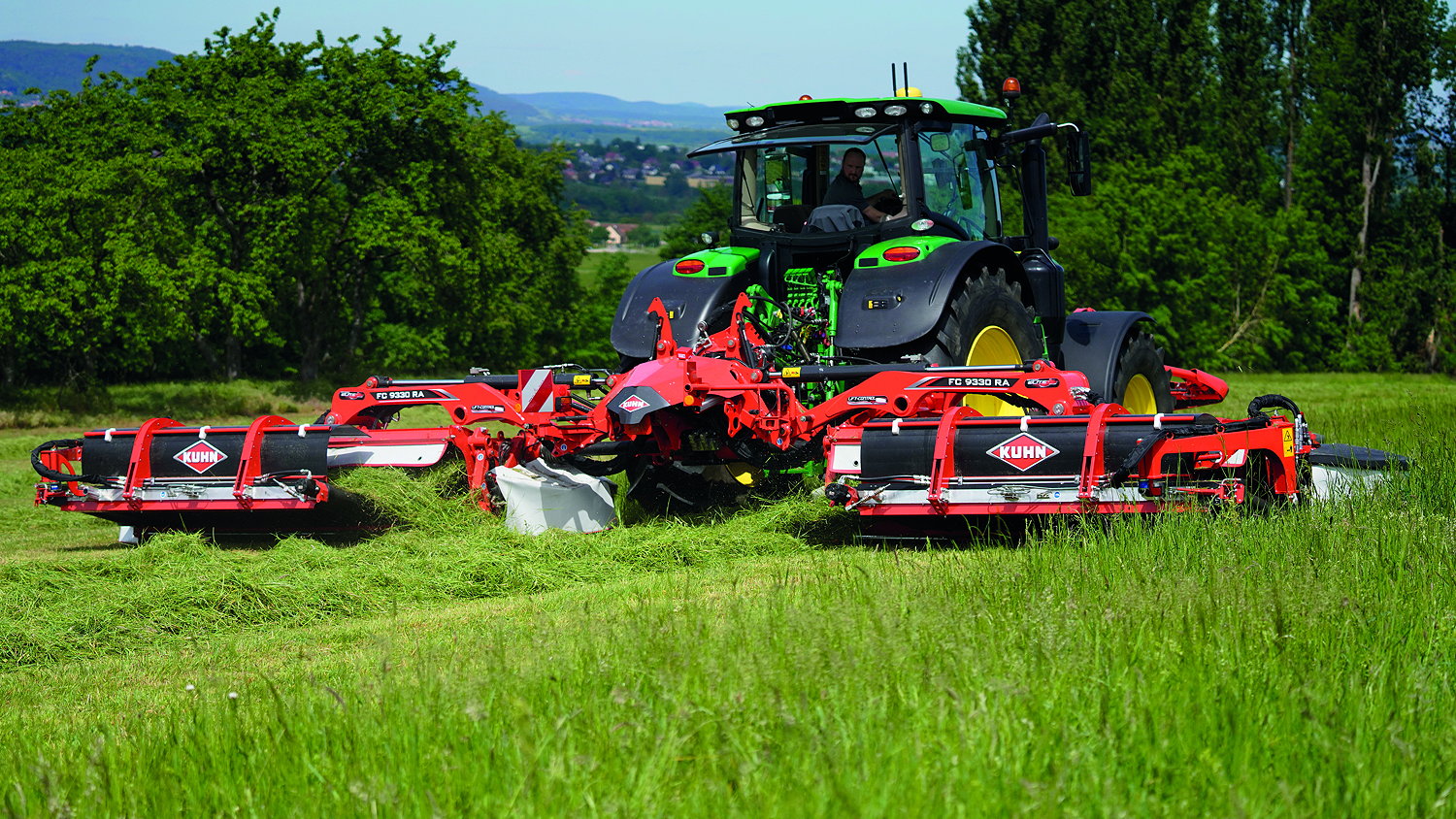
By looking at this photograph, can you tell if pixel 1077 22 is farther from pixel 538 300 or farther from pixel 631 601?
pixel 631 601

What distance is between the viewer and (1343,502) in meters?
6.86

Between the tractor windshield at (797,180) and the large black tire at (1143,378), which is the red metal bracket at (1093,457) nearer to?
the tractor windshield at (797,180)

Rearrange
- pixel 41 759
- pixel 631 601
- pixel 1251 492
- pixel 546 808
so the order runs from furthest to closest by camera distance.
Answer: pixel 1251 492
pixel 631 601
pixel 41 759
pixel 546 808

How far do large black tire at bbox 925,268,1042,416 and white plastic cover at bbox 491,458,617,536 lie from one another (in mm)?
2051

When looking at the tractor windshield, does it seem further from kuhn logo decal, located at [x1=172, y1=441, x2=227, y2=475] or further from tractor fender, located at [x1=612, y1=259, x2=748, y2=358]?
kuhn logo decal, located at [x1=172, y1=441, x2=227, y2=475]

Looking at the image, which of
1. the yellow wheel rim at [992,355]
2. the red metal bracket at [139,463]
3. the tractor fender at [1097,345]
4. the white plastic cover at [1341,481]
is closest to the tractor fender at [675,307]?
the yellow wheel rim at [992,355]

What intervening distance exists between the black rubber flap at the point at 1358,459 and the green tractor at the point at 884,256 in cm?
162

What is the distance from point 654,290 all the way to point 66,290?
16507 millimetres

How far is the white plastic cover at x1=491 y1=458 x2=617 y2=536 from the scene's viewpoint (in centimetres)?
782

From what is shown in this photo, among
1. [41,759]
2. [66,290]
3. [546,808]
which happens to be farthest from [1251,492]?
[66,290]

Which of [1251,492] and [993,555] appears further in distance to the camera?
[1251,492]

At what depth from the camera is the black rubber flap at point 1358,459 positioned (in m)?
7.80

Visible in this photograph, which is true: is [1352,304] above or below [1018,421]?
→ below

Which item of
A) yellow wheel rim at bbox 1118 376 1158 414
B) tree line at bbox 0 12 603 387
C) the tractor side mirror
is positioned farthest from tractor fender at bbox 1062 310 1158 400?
tree line at bbox 0 12 603 387
